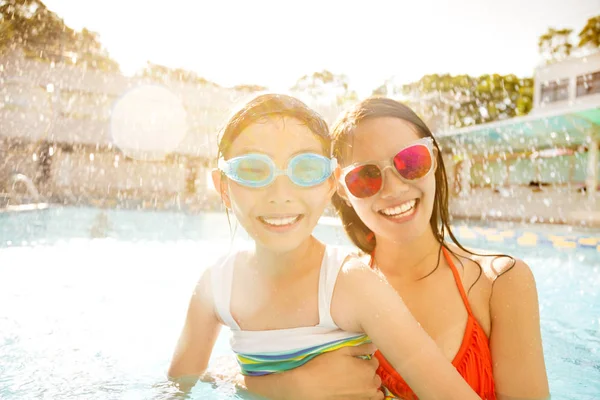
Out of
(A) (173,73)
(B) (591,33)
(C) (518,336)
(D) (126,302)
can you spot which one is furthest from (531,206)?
(B) (591,33)

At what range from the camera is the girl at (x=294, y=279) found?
1.72 meters

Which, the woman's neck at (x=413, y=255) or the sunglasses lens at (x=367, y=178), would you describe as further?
the woman's neck at (x=413, y=255)

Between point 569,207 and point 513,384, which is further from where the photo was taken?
point 569,207

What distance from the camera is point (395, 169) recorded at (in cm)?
215

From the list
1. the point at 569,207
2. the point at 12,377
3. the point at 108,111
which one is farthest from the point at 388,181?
the point at 108,111

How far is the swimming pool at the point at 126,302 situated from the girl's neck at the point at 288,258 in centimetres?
64

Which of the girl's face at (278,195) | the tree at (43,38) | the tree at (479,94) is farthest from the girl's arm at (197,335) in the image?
the tree at (479,94)

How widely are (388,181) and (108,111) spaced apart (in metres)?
28.3

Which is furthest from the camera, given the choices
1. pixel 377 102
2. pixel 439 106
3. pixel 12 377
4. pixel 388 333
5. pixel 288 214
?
pixel 439 106

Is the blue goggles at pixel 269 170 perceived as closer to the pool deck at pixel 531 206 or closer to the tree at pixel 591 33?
the pool deck at pixel 531 206

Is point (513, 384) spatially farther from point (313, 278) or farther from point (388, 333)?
point (313, 278)

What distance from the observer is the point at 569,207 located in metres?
16.4

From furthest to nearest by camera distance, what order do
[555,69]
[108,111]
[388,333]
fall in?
[108,111] < [555,69] < [388,333]

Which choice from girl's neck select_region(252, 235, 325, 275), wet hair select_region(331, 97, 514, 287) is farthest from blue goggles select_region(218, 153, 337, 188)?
wet hair select_region(331, 97, 514, 287)
